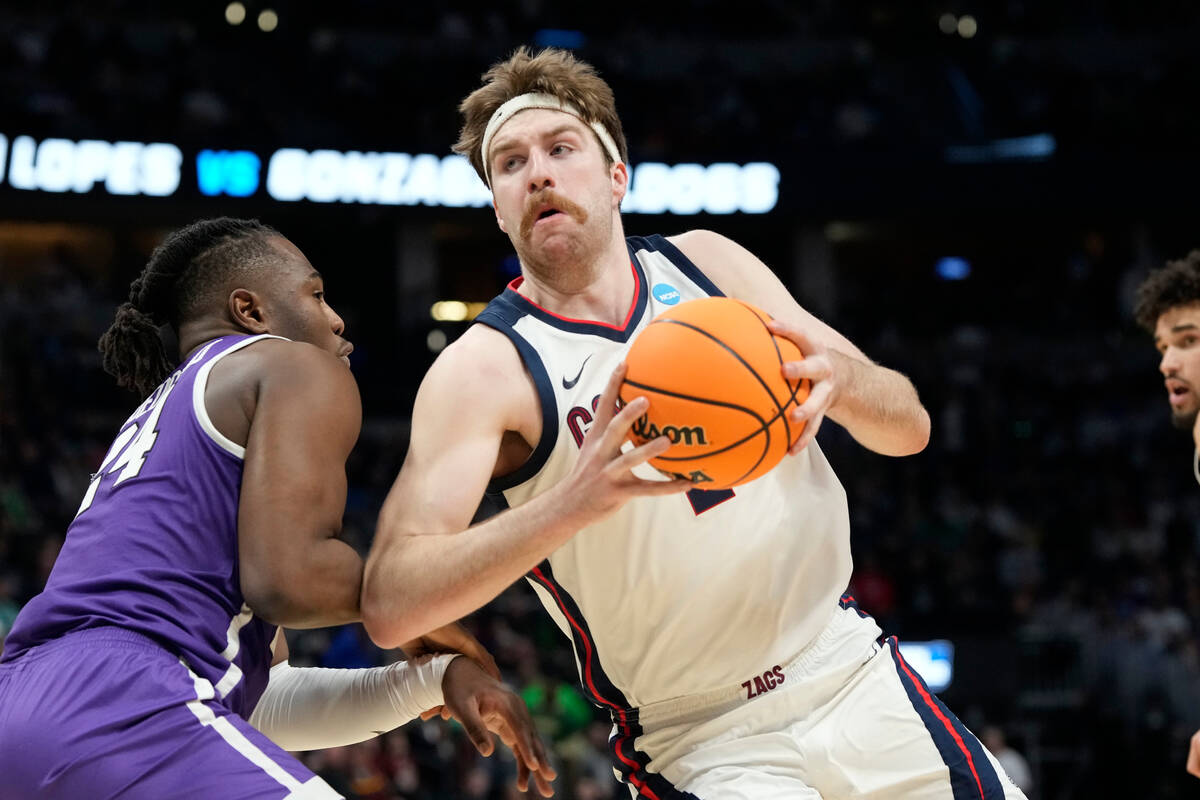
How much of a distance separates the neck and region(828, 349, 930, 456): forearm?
4.78 feet

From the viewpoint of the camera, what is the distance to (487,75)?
3779mm

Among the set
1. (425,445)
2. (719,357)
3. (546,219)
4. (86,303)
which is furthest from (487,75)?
(86,303)

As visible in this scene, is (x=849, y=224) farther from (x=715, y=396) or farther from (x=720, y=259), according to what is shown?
(x=715, y=396)

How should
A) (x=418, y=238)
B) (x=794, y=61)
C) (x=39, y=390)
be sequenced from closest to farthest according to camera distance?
1. (x=39, y=390)
2. (x=418, y=238)
3. (x=794, y=61)

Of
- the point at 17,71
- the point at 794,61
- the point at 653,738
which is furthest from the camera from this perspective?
the point at 794,61

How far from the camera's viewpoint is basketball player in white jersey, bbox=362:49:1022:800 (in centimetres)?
318

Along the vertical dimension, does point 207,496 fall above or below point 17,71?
below

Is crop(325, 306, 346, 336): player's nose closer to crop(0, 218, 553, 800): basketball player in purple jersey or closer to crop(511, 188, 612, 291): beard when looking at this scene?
crop(0, 218, 553, 800): basketball player in purple jersey

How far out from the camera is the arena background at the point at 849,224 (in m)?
14.3

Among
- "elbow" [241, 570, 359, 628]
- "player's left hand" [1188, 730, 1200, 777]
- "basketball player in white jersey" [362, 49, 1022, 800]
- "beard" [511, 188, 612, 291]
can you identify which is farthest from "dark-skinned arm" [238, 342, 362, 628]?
"player's left hand" [1188, 730, 1200, 777]

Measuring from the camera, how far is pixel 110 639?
8.76 feet

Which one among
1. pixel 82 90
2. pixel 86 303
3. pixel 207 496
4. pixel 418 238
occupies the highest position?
pixel 82 90

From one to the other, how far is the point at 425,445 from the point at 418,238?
16.7 metres

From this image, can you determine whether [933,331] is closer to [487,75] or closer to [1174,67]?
[1174,67]
